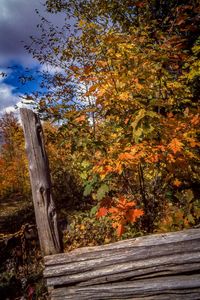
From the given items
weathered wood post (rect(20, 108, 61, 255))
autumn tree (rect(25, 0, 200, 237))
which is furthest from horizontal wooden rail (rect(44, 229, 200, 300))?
autumn tree (rect(25, 0, 200, 237))

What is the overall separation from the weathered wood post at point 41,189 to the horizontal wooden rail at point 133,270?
0.16 metres

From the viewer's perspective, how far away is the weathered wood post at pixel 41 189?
243cm

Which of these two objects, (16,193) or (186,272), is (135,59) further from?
(16,193)

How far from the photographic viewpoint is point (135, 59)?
3.70m

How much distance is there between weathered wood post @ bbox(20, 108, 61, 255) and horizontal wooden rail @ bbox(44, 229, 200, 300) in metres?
0.16

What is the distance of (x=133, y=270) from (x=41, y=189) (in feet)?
3.69

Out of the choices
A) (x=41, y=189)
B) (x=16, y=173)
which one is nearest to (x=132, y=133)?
(x=41, y=189)

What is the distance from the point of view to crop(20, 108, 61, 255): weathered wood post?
2426mm

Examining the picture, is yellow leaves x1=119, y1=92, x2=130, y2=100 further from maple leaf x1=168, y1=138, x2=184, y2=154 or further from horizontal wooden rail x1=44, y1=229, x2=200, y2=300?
horizontal wooden rail x1=44, y1=229, x2=200, y2=300

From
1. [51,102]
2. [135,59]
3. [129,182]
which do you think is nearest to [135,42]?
[135,59]

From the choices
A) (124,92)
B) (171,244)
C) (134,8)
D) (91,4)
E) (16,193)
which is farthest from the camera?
(16,193)

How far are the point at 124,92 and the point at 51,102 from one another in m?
4.28

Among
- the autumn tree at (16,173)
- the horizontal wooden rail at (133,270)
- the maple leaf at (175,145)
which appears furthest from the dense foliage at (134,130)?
the autumn tree at (16,173)

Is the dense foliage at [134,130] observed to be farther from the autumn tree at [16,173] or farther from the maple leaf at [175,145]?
the autumn tree at [16,173]
